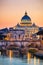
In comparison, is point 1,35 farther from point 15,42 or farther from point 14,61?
point 14,61

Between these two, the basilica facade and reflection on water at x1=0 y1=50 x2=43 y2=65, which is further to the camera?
the basilica facade

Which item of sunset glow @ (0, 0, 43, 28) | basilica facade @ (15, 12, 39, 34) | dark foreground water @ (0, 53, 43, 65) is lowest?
dark foreground water @ (0, 53, 43, 65)

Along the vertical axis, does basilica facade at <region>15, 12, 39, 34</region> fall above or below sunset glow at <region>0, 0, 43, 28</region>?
below

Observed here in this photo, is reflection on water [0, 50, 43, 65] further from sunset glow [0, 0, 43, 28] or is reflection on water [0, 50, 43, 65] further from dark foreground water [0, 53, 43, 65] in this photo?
sunset glow [0, 0, 43, 28]

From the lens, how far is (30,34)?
3355mm

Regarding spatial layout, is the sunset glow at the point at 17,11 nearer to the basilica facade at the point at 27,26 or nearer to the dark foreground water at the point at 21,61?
the basilica facade at the point at 27,26

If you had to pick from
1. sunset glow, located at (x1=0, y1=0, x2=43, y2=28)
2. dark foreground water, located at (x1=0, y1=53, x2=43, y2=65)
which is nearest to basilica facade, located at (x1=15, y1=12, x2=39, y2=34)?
sunset glow, located at (x1=0, y1=0, x2=43, y2=28)

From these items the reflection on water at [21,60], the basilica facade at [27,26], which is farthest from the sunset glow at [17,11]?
the reflection on water at [21,60]

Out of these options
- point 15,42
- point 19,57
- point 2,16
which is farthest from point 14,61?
point 2,16

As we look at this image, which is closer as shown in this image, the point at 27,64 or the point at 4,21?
the point at 27,64

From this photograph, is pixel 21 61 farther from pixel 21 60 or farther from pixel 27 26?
pixel 27 26

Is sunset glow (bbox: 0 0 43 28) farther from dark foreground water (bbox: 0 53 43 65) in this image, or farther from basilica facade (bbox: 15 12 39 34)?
dark foreground water (bbox: 0 53 43 65)

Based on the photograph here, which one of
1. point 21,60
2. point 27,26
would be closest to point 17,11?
point 27,26

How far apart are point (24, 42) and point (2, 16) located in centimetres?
63
